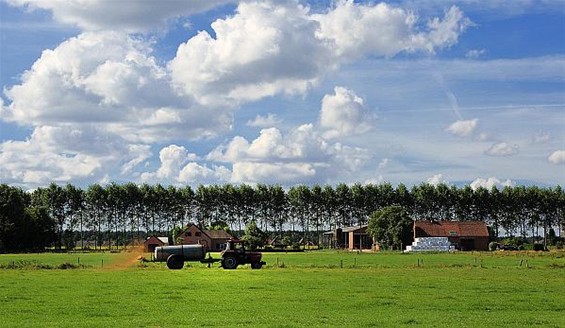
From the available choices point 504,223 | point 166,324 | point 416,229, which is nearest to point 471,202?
point 504,223

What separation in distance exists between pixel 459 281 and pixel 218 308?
69.4ft

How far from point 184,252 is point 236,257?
16.5 feet

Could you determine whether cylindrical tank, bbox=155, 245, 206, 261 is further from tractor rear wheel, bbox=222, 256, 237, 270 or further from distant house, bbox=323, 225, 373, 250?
distant house, bbox=323, 225, 373, 250

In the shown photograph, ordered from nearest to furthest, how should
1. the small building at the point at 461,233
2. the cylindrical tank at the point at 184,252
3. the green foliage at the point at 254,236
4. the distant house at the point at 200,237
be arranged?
the cylindrical tank at the point at 184,252
the green foliage at the point at 254,236
the small building at the point at 461,233
the distant house at the point at 200,237

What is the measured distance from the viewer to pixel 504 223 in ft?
630

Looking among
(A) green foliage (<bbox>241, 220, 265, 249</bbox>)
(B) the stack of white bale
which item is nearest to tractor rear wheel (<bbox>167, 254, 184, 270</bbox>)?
(B) the stack of white bale

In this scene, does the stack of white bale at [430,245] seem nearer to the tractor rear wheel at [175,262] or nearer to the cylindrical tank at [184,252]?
the cylindrical tank at [184,252]

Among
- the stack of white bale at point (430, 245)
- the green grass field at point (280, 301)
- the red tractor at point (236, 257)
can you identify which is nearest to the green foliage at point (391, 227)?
the stack of white bale at point (430, 245)

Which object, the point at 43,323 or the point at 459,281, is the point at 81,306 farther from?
the point at 459,281

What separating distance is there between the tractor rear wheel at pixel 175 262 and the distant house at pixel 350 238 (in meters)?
98.5

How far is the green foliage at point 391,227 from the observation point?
13862 cm

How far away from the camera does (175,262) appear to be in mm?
62844

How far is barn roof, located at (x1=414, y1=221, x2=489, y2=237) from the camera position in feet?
484

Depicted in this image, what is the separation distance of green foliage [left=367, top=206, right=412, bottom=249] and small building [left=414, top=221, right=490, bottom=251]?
24.6 ft
